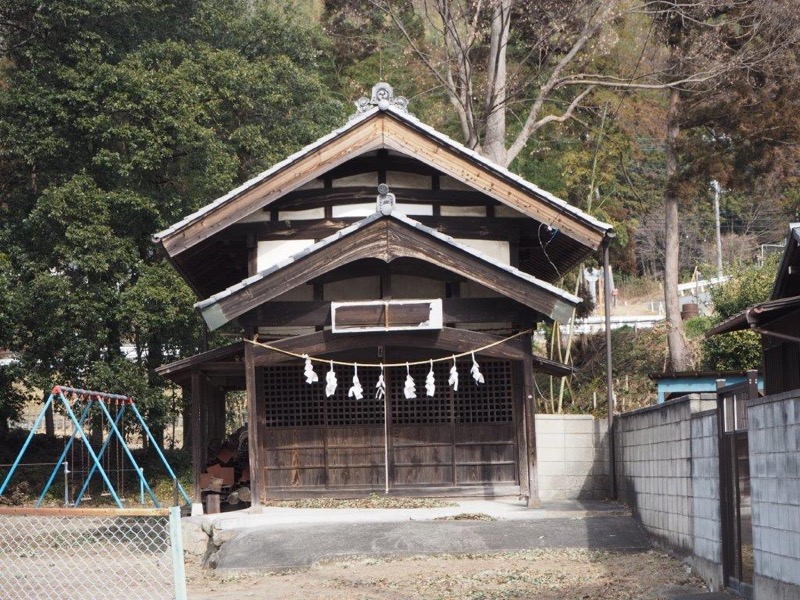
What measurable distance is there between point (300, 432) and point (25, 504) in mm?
11504

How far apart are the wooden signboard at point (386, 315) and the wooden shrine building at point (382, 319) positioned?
0.02 m

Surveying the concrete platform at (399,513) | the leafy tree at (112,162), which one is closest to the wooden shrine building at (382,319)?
the concrete platform at (399,513)

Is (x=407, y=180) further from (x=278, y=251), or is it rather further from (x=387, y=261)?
(x=387, y=261)

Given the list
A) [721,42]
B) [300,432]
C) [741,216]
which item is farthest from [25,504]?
[741,216]

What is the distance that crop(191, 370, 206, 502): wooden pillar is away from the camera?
17891 millimetres

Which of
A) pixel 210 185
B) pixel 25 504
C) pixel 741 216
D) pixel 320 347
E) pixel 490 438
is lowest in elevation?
pixel 25 504

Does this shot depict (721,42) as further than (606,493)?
Yes

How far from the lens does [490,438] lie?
17.7 meters

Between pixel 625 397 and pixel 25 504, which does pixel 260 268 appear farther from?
pixel 625 397

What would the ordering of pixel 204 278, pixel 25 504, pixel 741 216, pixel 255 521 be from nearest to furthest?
pixel 255 521 → pixel 204 278 → pixel 25 504 → pixel 741 216

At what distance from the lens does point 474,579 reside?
11938 mm

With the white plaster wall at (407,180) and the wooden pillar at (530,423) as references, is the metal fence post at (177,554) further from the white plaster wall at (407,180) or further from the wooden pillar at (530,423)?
the white plaster wall at (407,180)

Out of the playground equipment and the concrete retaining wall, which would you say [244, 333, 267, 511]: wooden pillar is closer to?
the playground equipment

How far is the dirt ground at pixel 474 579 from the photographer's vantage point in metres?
11.1
